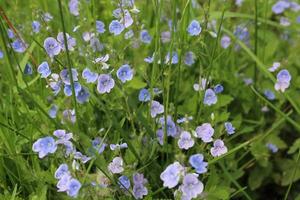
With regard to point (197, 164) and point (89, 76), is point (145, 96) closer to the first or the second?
point (89, 76)

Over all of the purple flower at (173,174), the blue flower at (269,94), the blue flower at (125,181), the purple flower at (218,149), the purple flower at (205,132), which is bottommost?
the blue flower at (269,94)

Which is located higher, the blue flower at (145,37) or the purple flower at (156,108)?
the blue flower at (145,37)

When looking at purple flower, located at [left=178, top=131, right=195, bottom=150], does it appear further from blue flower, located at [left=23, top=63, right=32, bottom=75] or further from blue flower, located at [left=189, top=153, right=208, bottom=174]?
blue flower, located at [left=23, top=63, right=32, bottom=75]

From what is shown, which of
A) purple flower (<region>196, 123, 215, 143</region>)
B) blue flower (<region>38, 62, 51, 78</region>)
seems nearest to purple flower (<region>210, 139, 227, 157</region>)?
purple flower (<region>196, 123, 215, 143</region>)

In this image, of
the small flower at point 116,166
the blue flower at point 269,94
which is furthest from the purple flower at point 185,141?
the blue flower at point 269,94

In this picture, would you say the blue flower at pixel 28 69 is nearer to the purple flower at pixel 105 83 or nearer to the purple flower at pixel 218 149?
the purple flower at pixel 105 83
